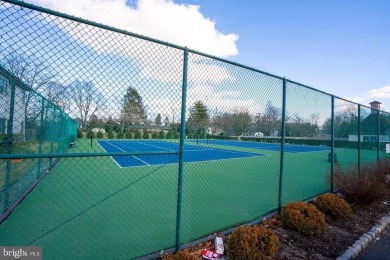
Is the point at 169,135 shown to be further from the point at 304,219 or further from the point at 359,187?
the point at 359,187

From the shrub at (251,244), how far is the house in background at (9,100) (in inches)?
134

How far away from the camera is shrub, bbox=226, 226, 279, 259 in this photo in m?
2.90

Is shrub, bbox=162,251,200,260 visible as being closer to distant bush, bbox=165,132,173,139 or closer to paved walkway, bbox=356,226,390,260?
distant bush, bbox=165,132,173,139

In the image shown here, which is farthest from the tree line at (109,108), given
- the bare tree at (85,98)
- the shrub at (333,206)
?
the shrub at (333,206)

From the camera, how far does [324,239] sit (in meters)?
3.88

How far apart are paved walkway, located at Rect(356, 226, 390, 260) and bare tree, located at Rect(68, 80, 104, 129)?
4.16 metres

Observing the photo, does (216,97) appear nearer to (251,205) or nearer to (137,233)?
(137,233)

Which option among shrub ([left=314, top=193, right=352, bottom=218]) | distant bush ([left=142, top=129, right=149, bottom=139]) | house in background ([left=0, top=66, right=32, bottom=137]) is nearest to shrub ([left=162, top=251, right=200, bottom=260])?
distant bush ([left=142, top=129, right=149, bottom=139])

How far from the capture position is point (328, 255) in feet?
11.1

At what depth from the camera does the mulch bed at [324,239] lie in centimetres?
336

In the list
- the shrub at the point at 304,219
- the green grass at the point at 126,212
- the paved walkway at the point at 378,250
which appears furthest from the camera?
the shrub at the point at 304,219

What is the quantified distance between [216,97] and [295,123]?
3.17 meters

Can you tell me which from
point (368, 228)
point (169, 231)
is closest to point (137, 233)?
point (169, 231)

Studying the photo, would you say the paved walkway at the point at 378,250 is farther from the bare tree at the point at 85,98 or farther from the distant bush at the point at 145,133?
the bare tree at the point at 85,98
